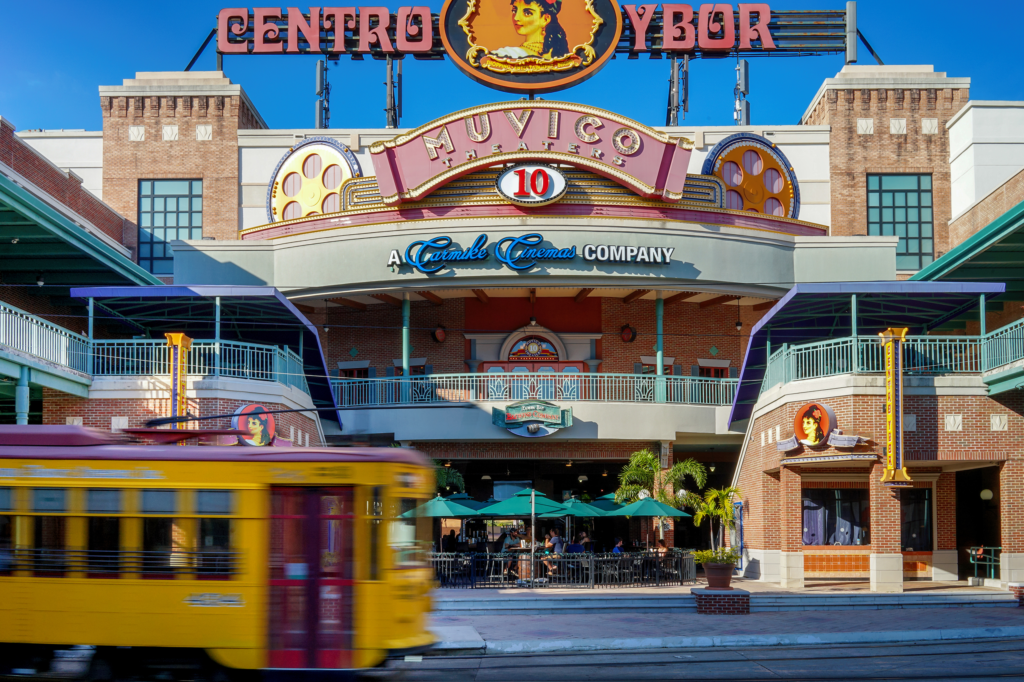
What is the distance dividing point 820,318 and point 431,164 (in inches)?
518

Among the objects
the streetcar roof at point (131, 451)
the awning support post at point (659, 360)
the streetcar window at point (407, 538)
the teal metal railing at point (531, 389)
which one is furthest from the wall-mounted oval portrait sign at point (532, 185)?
the streetcar roof at point (131, 451)

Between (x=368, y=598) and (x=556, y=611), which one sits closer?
(x=368, y=598)

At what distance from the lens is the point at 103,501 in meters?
13.0

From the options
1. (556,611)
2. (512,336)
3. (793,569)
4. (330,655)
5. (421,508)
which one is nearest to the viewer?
(330,655)

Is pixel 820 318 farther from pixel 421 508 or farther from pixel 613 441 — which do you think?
pixel 421 508

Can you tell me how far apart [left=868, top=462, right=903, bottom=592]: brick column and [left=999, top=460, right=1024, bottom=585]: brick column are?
2394 mm

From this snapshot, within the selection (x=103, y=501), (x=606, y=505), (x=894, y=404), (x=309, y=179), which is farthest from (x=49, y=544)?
(x=309, y=179)

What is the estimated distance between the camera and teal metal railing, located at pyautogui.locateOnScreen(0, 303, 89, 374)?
23.1 metres

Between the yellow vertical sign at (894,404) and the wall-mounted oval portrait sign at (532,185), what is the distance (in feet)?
42.1

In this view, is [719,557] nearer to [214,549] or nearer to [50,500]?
[214,549]

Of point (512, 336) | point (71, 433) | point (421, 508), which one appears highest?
point (512, 336)

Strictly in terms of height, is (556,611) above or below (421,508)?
below

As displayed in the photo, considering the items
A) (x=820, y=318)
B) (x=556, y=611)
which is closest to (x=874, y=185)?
(x=820, y=318)

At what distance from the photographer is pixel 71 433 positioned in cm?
1329
